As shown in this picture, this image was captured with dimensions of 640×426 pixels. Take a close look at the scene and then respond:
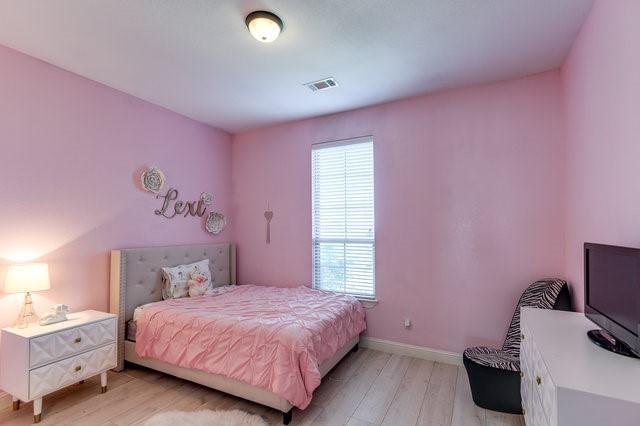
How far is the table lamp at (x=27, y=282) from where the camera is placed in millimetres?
2145

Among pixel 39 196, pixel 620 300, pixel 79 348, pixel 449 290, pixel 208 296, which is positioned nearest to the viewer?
pixel 620 300

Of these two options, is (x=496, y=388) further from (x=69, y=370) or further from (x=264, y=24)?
(x=69, y=370)

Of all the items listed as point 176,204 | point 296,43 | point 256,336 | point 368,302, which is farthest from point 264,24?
point 368,302

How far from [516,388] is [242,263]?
131 inches

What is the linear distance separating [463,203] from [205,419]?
9.20ft

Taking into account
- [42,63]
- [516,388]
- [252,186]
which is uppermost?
[42,63]

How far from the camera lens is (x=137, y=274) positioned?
3000 millimetres

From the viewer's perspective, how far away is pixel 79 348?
2307 millimetres

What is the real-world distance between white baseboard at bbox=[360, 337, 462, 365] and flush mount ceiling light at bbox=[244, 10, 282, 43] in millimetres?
3019

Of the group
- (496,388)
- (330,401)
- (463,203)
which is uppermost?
(463,203)

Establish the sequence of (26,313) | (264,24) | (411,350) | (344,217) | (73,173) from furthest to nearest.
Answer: (344,217)
(411,350)
(73,173)
(26,313)
(264,24)

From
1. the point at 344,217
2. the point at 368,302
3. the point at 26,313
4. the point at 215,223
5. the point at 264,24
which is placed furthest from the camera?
the point at 215,223

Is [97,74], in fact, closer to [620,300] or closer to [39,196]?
[39,196]

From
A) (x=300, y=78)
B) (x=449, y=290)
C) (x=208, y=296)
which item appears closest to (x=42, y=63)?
(x=300, y=78)
